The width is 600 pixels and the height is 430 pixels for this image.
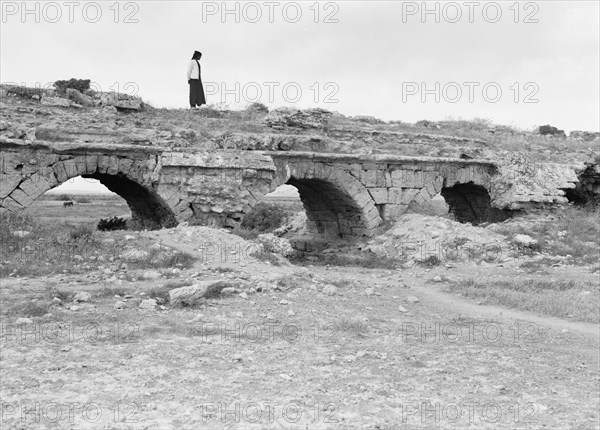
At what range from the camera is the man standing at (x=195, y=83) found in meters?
14.3

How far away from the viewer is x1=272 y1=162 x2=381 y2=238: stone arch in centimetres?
1270

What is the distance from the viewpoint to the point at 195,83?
14.7 metres

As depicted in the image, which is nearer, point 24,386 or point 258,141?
point 24,386

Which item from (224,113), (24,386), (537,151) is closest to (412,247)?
(224,113)

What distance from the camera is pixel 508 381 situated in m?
4.58

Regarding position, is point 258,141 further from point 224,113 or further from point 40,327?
point 40,327

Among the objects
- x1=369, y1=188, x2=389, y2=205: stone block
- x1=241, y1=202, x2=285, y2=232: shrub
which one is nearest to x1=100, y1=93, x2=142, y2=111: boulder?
x1=369, y1=188, x2=389, y2=205: stone block

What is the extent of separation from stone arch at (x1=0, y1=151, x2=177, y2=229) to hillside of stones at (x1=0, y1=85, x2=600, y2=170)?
499mm

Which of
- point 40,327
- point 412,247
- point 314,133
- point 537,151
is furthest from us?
point 537,151

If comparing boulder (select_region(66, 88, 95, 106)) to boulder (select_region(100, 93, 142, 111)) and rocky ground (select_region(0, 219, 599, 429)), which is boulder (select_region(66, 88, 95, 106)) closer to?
boulder (select_region(100, 93, 142, 111))

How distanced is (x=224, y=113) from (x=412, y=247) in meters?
5.55

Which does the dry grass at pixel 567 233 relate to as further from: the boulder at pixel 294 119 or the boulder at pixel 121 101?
the boulder at pixel 121 101

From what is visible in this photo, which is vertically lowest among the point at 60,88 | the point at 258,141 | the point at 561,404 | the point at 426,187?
the point at 561,404

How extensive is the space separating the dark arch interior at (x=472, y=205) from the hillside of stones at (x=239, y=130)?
3.92ft
